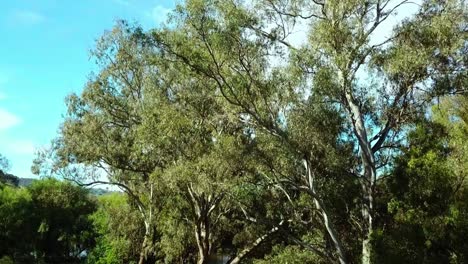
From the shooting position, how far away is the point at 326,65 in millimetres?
13266

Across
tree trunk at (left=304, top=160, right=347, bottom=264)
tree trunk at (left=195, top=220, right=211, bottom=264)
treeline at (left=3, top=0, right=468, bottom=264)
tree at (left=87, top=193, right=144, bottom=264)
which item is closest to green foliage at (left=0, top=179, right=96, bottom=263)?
tree at (left=87, top=193, right=144, bottom=264)

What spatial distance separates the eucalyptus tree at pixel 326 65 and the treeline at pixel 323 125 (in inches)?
1.4

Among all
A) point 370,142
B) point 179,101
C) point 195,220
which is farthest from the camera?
point 195,220

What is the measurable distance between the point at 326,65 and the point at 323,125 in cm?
180

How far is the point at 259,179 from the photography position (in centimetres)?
1446

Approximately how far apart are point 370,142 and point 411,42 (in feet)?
9.98

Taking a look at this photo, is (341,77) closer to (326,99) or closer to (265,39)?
(326,99)

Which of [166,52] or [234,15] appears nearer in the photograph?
[234,15]

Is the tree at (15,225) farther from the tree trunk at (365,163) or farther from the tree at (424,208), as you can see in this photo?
the tree at (424,208)

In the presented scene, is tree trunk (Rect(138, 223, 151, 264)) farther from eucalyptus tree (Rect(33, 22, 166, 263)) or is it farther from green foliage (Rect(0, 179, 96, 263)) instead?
green foliage (Rect(0, 179, 96, 263))

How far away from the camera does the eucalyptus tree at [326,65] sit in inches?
519

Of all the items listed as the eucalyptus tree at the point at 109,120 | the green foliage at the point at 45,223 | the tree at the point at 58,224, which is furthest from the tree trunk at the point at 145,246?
the tree at the point at 58,224

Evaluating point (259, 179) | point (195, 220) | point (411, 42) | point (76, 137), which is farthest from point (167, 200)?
point (411, 42)

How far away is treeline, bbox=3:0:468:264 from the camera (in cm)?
1310
